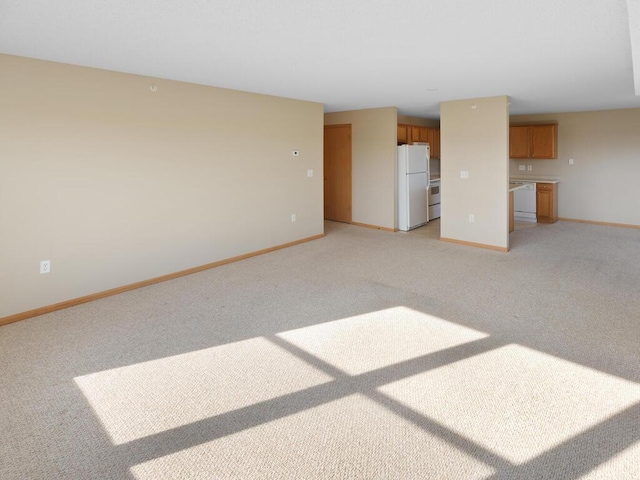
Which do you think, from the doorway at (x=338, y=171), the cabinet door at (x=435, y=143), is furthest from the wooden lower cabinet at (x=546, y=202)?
the doorway at (x=338, y=171)

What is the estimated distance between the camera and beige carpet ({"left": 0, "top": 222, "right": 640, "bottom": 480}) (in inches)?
75.3

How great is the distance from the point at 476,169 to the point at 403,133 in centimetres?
216

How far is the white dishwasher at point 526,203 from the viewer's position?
813 cm

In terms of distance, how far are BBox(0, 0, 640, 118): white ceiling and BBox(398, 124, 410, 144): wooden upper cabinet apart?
2.84 m

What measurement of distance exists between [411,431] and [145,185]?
362 cm

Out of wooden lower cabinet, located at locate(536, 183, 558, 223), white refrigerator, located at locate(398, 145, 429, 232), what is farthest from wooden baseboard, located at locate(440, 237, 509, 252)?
wooden lower cabinet, located at locate(536, 183, 558, 223)

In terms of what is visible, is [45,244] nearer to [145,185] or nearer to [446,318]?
[145,185]

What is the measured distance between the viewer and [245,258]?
221 inches

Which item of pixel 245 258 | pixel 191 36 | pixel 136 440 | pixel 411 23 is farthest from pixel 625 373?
pixel 245 258

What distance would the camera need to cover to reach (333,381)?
2.58 meters

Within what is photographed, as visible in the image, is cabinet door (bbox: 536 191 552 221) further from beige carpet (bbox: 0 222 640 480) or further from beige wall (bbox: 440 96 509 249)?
beige carpet (bbox: 0 222 640 480)

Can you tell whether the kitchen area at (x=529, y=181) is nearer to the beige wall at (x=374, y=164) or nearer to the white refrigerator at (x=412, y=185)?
the white refrigerator at (x=412, y=185)

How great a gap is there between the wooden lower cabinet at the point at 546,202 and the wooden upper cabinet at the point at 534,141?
23.0 inches

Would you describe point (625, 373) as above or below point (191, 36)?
below
